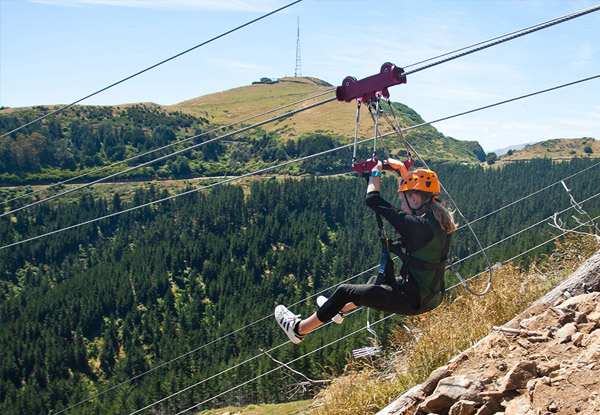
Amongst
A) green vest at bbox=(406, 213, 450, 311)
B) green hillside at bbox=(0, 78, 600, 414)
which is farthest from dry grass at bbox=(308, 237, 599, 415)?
green hillside at bbox=(0, 78, 600, 414)

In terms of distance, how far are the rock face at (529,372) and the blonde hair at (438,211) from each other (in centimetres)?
135

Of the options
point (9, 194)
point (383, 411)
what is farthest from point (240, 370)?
point (9, 194)

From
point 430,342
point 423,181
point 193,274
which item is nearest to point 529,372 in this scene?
point 430,342

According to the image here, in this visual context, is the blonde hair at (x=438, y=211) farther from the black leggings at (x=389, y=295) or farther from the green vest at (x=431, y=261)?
the black leggings at (x=389, y=295)

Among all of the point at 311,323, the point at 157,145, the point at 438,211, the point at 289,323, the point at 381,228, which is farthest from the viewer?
the point at 157,145

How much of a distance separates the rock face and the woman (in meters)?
0.76

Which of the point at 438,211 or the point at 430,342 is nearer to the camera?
the point at 438,211

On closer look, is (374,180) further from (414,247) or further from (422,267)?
(422,267)

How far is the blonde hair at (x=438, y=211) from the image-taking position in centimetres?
512

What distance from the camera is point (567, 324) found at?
5301 mm

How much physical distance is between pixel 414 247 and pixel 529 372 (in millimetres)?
1473

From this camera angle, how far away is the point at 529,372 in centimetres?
459

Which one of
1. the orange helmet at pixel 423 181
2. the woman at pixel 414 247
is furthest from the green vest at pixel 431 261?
the orange helmet at pixel 423 181

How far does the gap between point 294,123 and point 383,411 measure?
631ft
